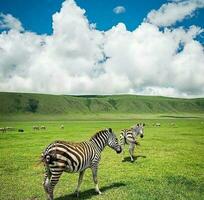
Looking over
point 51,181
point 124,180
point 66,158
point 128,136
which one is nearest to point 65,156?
point 66,158

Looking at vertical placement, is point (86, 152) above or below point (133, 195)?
above

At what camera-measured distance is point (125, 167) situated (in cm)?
2288

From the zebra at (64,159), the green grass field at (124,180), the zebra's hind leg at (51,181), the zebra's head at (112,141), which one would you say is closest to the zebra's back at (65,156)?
the zebra at (64,159)

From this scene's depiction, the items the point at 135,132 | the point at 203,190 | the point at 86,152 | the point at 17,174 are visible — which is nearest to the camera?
the point at 86,152

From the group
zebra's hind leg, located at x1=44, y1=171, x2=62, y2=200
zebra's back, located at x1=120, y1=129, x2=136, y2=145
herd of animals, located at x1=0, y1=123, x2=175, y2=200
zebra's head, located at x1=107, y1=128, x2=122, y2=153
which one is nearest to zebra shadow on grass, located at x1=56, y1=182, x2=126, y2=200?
herd of animals, located at x1=0, y1=123, x2=175, y2=200

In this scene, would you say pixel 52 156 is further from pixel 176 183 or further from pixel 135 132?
pixel 135 132

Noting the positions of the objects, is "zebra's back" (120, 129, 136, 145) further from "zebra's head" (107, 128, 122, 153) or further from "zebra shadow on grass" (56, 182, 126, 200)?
"zebra's head" (107, 128, 122, 153)

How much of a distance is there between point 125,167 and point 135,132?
194 inches

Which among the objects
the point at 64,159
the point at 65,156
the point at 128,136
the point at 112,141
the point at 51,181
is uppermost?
the point at 112,141

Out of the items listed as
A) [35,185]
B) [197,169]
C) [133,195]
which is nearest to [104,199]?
[133,195]

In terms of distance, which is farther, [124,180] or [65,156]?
[124,180]

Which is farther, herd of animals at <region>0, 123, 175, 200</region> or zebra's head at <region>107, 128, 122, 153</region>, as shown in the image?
zebra's head at <region>107, 128, 122, 153</region>

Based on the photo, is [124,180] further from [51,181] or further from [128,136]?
[128,136]

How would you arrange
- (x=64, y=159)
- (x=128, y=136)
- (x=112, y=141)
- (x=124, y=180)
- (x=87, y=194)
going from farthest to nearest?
1. (x=128, y=136)
2. (x=124, y=180)
3. (x=112, y=141)
4. (x=87, y=194)
5. (x=64, y=159)
